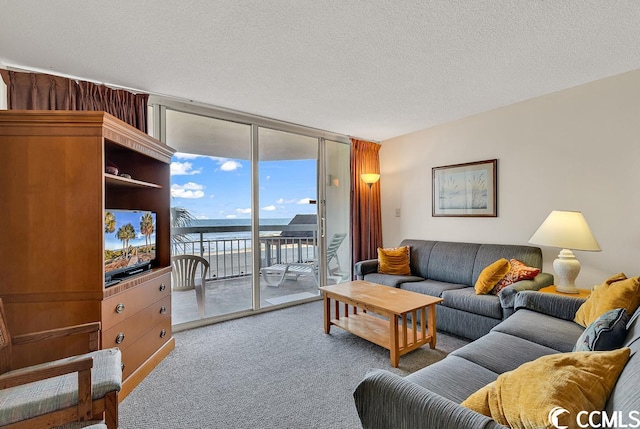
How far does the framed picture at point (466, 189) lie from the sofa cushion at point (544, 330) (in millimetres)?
1598

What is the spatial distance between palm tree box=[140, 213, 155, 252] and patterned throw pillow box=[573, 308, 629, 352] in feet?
9.55

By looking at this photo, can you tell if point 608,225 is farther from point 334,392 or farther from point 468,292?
point 334,392

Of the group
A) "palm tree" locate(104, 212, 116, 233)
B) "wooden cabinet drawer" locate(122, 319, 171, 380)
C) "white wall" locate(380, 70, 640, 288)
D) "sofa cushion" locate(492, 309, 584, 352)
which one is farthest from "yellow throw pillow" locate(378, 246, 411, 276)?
"palm tree" locate(104, 212, 116, 233)

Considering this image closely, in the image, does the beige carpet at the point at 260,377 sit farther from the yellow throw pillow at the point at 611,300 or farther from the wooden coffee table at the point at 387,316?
the yellow throw pillow at the point at 611,300

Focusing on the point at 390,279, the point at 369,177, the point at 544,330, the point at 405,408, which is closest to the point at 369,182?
the point at 369,177

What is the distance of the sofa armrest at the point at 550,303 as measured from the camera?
212cm

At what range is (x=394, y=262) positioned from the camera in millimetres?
3809

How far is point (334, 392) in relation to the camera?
2029mm

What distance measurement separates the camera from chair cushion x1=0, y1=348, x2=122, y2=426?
1.28 metres

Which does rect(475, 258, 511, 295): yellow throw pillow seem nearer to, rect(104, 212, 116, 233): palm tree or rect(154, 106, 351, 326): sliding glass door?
rect(154, 106, 351, 326): sliding glass door

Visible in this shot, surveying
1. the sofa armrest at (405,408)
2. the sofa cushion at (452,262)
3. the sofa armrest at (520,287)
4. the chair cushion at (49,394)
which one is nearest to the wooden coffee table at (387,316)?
the sofa armrest at (520,287)

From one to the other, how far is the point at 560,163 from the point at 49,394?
4242mm

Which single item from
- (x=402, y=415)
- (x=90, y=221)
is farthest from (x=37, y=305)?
(x=402, y=415)

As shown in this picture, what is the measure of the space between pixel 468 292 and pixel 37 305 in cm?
342
